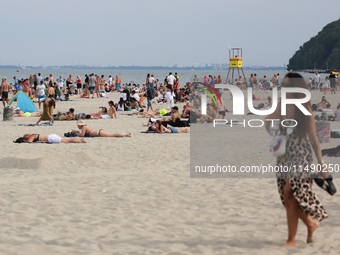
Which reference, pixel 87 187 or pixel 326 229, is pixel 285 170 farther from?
pixel 87 187

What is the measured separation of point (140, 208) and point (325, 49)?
4739 inches

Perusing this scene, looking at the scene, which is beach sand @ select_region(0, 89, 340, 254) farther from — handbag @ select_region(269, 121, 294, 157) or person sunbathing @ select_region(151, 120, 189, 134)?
person sunbathing @ select_region(151, 120, 189, 134)

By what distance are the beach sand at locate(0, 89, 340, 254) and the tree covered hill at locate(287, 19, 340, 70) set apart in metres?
107

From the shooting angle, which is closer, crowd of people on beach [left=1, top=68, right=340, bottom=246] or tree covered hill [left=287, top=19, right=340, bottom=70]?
crowd of people on beach [left=1, top=68, right=340, bottom=246]

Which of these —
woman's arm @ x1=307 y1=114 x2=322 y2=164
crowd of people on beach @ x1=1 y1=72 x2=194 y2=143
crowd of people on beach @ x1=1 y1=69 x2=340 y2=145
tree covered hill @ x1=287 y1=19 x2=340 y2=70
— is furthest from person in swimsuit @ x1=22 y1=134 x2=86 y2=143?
tree covered hill @ x1=287 y1=19 x2=340 y2=70

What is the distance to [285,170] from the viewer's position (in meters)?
4.06

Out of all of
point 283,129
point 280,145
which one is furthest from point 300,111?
point 280,145

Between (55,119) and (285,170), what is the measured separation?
1497 cm

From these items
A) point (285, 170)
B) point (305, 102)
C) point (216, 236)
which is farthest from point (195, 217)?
point (305, 102)

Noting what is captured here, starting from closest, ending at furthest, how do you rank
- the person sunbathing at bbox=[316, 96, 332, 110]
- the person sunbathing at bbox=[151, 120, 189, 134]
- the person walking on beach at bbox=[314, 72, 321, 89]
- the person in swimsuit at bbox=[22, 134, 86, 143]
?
1. the person in swimsuit at bbox=[22, 134, 86, 143]
2. the person sunbathing at bbox=[151, 120, 189, 134]
3. the person sunbathing at bbox=[316, 96, 332, 110]
4. the person walking on beach at bbox=[314, 72, 321, 89]

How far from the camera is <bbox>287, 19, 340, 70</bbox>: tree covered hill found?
111 m

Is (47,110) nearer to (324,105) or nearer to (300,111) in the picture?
(324,105)

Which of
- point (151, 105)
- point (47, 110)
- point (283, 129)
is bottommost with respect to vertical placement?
point (151, 105)

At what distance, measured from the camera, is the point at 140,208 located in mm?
5930
